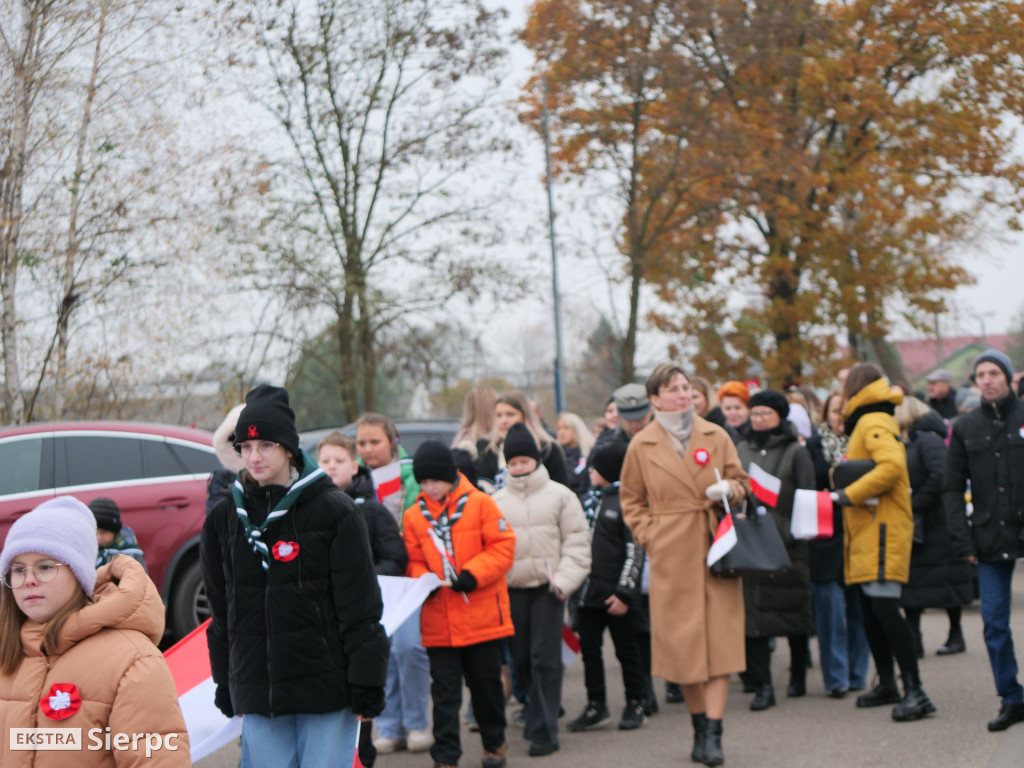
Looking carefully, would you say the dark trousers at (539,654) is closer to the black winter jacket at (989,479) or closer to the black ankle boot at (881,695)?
the black ankle boot at (881,695)

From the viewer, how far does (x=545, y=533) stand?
729 centimetres

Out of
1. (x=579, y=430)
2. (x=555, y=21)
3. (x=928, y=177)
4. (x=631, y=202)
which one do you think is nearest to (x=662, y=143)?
(x=631, y=202)

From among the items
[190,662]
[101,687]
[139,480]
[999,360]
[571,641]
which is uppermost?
[999,360]

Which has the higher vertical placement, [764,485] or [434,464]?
[434,464]

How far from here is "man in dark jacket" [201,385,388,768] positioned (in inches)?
163

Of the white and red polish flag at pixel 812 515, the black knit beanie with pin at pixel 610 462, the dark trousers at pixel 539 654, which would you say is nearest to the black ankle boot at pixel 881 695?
the white and red polish flag at pixel 812 515

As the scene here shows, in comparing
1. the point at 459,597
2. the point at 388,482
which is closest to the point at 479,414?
the point at 388,482

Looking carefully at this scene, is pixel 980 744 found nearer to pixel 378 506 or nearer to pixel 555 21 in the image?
pixel 378 506

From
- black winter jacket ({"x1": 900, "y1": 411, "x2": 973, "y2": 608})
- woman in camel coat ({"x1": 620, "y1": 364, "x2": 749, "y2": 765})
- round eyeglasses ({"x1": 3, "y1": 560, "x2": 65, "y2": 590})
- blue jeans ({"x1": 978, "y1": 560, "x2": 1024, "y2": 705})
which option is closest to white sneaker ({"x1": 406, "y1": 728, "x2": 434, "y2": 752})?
woman in camel coat ({"x1": 620, "y1": 364, "x2": 749, "y2": 765})

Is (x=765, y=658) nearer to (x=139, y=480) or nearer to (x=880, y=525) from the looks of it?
(x=880, y=525)

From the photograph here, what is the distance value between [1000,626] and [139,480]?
6686 mm

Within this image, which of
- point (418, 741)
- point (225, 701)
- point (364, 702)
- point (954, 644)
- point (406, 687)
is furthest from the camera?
A: point (954, 644)

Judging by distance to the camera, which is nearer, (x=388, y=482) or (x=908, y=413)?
(x=388, y=482)

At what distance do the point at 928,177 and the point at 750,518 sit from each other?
850 inches
